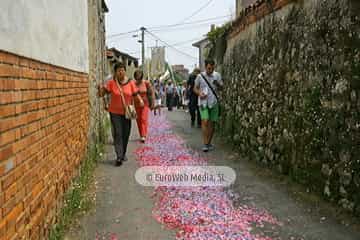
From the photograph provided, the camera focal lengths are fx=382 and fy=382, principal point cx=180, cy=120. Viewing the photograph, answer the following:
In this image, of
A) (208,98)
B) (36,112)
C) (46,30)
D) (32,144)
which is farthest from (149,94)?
(32,144)

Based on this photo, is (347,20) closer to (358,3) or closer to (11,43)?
(358,3)

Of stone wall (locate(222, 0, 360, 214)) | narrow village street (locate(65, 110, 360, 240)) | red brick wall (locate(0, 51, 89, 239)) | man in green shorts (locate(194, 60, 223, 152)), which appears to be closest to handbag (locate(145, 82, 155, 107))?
man in green shorts (locate(194, 60, 223, 152))

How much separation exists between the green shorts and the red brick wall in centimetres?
346

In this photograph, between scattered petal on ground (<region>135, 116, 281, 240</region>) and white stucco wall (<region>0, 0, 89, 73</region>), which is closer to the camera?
white stucco wall (<region>0, 0, 89, 73</region>)

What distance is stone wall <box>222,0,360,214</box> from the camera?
3695 mm

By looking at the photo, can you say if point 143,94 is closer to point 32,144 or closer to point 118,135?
point 118,135

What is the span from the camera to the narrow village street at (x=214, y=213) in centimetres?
358

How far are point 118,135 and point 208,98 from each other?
6.69ft

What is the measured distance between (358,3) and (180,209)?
109 inches

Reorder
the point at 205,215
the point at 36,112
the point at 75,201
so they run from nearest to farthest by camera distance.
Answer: the point at 36,112, the point at 205,215, the point at 75,201

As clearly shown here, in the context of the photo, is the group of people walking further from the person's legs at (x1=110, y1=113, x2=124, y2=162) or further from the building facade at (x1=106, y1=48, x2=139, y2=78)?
the building facade at (x1=106, y1=48, x2=139, y2=78)

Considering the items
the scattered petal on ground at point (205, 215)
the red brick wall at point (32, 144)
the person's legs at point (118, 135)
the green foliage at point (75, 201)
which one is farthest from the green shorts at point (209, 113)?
the red brick wall at point (32, 144)

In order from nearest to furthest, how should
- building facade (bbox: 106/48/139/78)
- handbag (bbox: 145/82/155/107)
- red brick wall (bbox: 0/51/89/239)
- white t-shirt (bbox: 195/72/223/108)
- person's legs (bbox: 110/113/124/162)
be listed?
1. red brick wall (bbox: 0/51/89/239)
2. person's legs (bbox: 110/113/124/162)
3. white t-shirt (bbox: 195/72/223/108)
4. handbag (bbox: 145/82/155/107)
5. building facade (bbox: 106/48/139/78)

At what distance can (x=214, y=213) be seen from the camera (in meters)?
4.13
